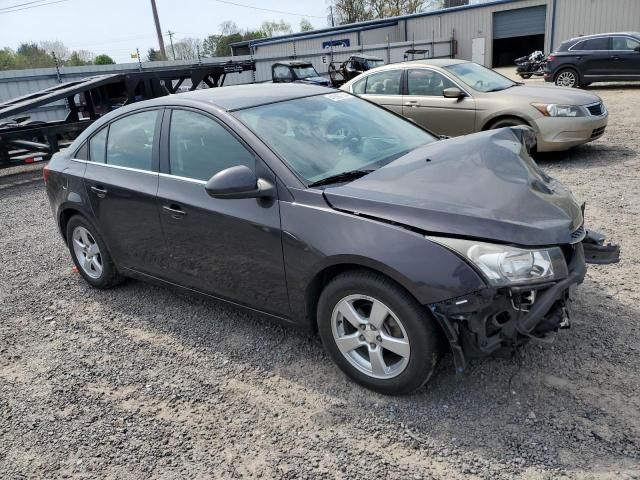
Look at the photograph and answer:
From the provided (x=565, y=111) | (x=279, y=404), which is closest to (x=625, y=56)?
(x=565, y=111)

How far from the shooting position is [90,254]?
454 centimetres

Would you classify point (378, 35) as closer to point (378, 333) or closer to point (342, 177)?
point (342, 177)

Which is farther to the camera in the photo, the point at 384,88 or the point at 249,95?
the point at 384,88

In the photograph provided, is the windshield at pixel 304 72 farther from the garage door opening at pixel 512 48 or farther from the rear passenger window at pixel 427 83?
the garage door opening at pixel 512 48

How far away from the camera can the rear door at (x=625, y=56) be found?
15.2 metres

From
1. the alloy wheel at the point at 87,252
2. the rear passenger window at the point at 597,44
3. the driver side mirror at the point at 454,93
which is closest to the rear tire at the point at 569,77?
the rear passenger window at the point at 597,44

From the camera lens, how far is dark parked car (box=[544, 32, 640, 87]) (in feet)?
50.4

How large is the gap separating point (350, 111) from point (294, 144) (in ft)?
2.71

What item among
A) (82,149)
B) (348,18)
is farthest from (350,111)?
(348,18)

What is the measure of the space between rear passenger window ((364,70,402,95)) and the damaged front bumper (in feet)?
22.1

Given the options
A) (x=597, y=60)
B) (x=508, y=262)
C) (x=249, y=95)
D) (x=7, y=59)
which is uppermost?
(x=7, y=59)

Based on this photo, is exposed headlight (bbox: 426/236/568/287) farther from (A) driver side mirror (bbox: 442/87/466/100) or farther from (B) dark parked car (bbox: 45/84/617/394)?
(A) driver side mirror (bbox: 442/87/466/100)

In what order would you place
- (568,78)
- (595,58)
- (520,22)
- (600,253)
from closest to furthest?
(600,253)
(595,58)
(568,78)
(520,22)

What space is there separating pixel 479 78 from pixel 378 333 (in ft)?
22.2
